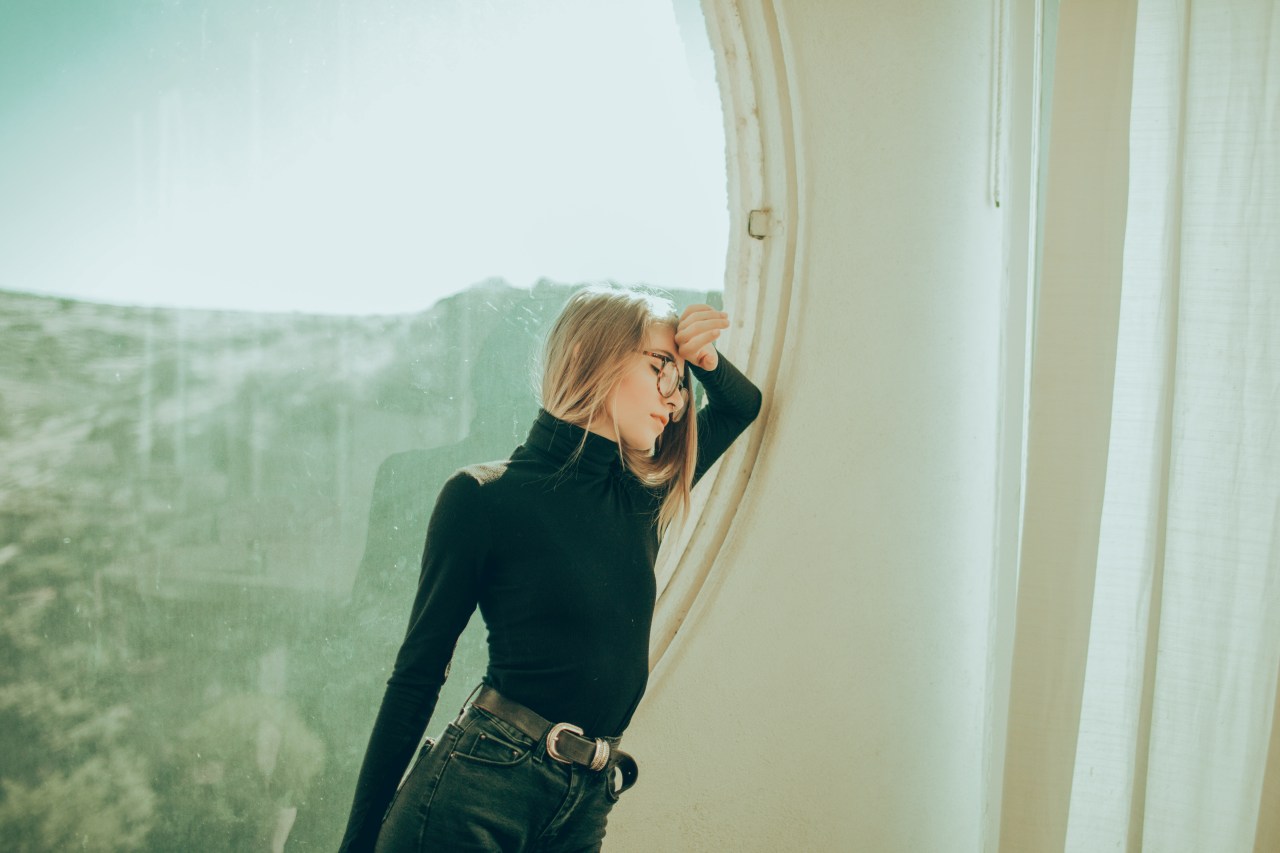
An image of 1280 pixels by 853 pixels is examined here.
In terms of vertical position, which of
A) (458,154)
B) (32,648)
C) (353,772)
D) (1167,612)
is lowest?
(353,772)

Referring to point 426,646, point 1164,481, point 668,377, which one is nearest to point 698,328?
point 668,377

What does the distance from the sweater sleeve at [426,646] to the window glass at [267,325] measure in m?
0.40

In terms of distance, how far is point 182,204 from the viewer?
140 cm

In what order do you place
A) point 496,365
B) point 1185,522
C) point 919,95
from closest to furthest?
point 1185,522
point 919,95
point 496,365

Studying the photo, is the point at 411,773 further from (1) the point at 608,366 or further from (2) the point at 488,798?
(1) the point at 608,366

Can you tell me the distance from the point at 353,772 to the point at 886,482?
3.16 ft

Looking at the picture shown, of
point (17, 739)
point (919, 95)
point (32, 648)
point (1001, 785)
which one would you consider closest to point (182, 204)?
point (32, 648)

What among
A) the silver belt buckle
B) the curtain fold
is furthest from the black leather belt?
the curtain fold

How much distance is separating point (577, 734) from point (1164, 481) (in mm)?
802

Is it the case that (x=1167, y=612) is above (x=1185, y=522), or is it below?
below

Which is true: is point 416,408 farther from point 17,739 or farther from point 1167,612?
point 1167,612

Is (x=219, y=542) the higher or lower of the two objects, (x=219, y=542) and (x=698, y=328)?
the lower

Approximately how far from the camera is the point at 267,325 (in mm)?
1444

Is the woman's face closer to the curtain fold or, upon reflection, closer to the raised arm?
the raised arm
